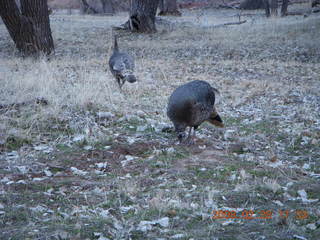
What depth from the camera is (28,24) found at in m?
12.8

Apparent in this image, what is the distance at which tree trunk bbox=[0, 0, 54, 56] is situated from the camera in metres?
12.5

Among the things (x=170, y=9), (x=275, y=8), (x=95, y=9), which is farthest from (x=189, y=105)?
(x=95, y=9)

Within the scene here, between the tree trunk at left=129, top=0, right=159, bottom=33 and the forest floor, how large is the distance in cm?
862

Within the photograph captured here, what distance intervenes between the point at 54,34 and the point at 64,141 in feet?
45.7

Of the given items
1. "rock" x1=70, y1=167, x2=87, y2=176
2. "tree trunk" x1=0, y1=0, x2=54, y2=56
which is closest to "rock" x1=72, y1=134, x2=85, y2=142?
"rock" x1=70, y1=167, x2=87, y2=176

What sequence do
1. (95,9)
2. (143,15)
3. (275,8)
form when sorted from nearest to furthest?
1. (143,15)
2. (275,8)
3. (95,9)

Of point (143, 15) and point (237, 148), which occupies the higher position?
point (143, 15)

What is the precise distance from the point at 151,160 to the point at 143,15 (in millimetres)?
15720

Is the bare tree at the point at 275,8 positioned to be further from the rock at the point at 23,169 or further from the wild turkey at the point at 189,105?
the rock at the point at 23,169

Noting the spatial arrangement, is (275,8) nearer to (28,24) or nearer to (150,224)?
(28,24)

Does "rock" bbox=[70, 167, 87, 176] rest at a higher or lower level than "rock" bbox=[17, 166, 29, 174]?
lower

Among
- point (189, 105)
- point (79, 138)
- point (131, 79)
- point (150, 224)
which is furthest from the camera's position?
point (131, 79)

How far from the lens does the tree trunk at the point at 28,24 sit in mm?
12547

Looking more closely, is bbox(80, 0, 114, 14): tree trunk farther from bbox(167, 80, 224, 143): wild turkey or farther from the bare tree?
bbox(167, 80, 224, 143): wild turkey
